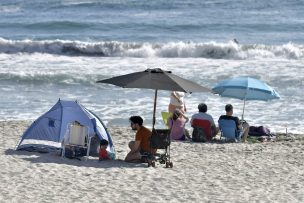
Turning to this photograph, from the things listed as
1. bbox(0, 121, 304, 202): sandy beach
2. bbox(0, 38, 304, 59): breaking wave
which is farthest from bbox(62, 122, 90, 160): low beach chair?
bbox(0, 38, 304, 59): breaking wave

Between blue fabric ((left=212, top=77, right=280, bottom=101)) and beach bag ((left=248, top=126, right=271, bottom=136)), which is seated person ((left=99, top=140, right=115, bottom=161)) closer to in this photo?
blue fabric ((left=212, top=77, right=280, bottom=101))

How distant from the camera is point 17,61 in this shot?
28766mm

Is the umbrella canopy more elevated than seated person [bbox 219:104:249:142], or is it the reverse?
the umbrella canopy

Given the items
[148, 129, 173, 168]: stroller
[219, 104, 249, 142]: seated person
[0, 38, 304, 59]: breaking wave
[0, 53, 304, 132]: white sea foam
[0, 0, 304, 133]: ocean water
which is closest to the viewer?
[148, 129, 173, 168]: stroller

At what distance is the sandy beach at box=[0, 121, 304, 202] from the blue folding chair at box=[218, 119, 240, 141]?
72cm

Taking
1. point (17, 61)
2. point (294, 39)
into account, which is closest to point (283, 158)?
point (17, 61)

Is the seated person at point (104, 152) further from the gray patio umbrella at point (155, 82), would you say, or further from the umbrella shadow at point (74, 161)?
the gray patio umbrella at point (155, 82)

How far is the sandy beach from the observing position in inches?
405

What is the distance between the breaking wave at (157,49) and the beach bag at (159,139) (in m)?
18.6

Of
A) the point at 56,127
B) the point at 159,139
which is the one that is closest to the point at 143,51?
the point at 56,127

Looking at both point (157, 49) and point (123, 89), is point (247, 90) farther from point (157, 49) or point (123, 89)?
point (157, 49)

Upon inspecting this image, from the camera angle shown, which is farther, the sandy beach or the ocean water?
the ocean water

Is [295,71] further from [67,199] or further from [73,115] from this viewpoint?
[67,199]

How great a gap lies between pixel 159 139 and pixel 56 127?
196cm
